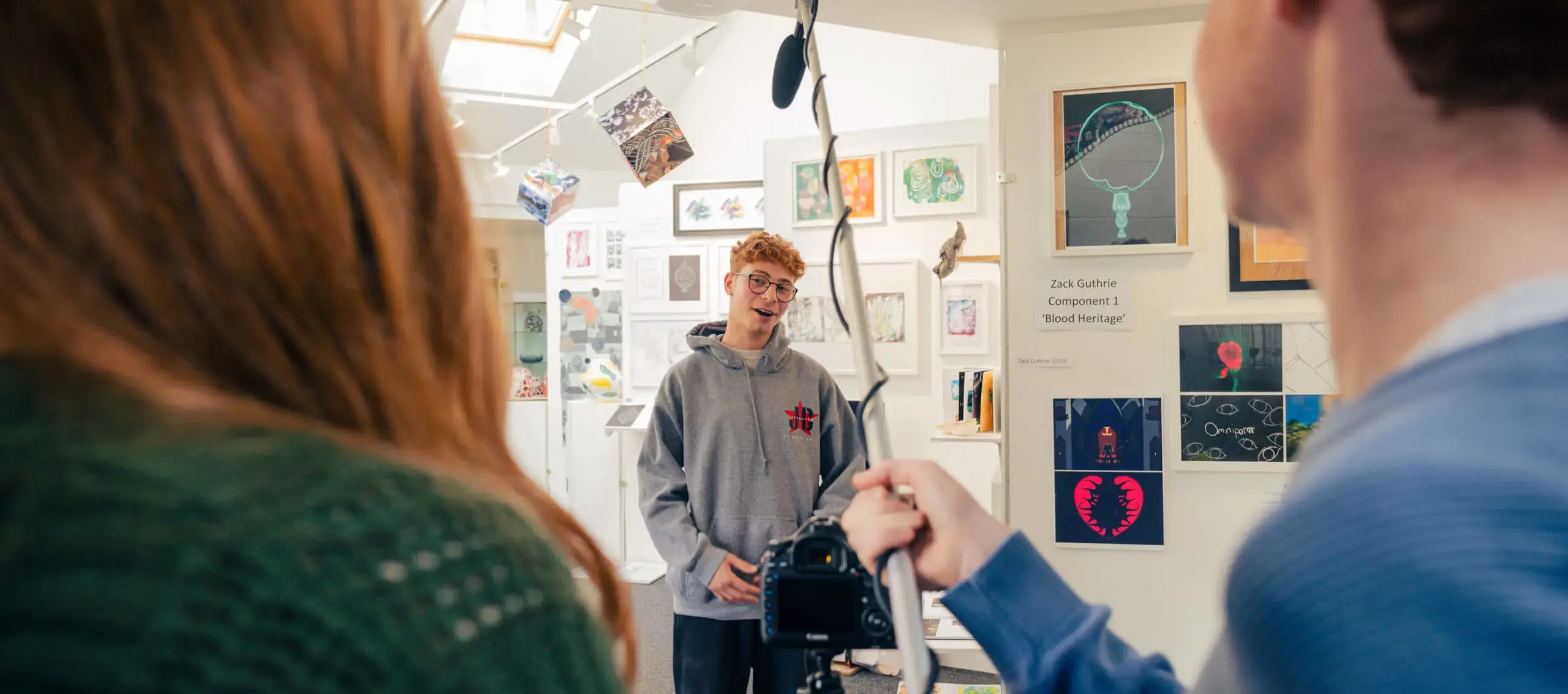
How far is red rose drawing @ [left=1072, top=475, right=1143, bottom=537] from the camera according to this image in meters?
2.30

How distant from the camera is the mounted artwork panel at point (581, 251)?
5.93 metres

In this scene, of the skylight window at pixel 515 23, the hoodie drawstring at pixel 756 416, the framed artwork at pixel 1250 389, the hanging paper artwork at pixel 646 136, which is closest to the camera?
the framed artwork at pixel 1250 389

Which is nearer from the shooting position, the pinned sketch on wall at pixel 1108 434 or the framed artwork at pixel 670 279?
the pinned sketch on wall at pixel 1108 434

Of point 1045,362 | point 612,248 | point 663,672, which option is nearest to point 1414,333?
point 1045,362

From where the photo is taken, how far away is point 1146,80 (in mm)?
2270

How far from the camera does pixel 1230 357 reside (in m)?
2.23

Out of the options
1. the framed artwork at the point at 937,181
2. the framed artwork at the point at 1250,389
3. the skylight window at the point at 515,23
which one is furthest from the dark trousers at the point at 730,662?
the skylight window at the point at 515,23

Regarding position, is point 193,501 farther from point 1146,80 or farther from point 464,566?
point 1146,80

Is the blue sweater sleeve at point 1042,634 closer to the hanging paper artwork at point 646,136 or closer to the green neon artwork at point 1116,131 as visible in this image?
the green neon artwork at point 1116,131

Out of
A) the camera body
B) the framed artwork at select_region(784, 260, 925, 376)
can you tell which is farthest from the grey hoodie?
the framed artwork at select_region(784, 260, 925, 376)

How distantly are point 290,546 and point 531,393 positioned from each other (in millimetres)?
8516

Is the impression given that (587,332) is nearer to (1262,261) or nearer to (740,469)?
(740,469)

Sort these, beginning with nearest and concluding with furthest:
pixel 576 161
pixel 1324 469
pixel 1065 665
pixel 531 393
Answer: pixel 1324 469 → pixel 1065 665 → pixel 576 161 → pixel 531 393

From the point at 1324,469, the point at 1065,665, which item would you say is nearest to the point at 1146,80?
the point at 1065,665
